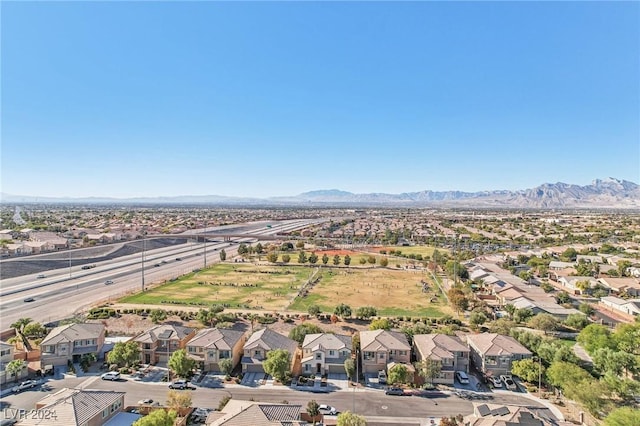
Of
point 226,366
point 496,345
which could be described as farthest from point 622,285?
point 226,366

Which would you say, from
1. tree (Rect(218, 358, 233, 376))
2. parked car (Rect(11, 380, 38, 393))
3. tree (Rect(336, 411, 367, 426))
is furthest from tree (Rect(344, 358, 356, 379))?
parked car (Rect(11, 380, 38, 393))

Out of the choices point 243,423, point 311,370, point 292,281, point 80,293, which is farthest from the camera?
point 292,281

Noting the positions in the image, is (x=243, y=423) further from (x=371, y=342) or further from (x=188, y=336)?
(x=188, y=336)

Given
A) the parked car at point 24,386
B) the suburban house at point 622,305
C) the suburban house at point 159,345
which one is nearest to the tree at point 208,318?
the suburban house at point 159,345

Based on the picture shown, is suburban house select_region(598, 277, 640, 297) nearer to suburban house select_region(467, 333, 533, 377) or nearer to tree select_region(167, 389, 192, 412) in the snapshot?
suburban house select_region(467, 333, 533, 377)

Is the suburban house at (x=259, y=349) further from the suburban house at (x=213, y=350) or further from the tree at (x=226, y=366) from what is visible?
the tree at (x=226, y=366)

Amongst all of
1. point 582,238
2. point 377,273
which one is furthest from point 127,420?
point 582,238

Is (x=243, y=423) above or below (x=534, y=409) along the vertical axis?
above
